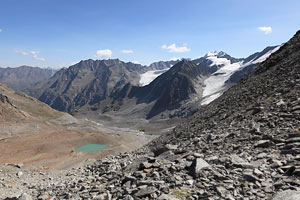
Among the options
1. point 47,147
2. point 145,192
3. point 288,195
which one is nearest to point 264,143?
point 288,195

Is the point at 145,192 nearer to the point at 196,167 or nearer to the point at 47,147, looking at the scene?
the point at 196,167

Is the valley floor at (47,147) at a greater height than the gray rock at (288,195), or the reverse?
the gray rock at (288,195)

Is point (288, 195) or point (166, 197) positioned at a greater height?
point (288, 195)

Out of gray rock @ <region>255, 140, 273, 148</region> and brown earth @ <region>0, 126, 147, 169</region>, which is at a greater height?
gray rock @ <region>255, 140, 273, 148</region>

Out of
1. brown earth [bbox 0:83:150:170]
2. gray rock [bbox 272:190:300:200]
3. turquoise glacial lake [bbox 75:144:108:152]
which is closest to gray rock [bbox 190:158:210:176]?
gray rock [bbox 272:190:300:200]

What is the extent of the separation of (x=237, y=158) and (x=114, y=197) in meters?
6.30

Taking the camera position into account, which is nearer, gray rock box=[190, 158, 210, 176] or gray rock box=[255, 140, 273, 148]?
gray rock box=[190, 158, 210, 176]

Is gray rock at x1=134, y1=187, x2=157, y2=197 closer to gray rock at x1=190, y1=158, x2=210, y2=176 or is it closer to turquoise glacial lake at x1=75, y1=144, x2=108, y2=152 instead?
gray rock at x1=190, y1=158, x2=210, y2=176

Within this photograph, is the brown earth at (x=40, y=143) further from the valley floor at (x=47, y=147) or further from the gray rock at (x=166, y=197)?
the gray rock at (x=166, y=197)

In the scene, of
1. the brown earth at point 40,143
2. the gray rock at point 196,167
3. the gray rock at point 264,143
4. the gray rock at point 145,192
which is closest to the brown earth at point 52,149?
the brown earth at point 40,143

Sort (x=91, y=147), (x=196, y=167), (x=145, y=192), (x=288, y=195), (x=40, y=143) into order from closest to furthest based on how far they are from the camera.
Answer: (x=288, y=195)
(x=145, y=192)
(x=196, y=167)
(x=40, y=143)
(x=91, y=147)

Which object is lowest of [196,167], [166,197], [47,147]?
[47,147]

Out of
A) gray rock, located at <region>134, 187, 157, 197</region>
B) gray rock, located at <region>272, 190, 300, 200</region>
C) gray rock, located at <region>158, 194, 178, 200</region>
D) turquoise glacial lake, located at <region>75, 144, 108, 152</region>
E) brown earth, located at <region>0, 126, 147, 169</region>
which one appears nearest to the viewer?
gray rock, located at <region>272, 190, 300, 200</region>

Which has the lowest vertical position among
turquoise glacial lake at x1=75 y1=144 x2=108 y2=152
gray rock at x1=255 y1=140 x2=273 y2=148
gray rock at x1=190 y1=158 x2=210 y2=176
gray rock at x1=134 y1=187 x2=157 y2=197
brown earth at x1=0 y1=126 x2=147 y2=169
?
turquoise glacial lake at x1=75 y1=144 x2=108 y2=152
